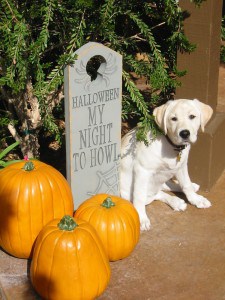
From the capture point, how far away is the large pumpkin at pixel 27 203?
3.75m

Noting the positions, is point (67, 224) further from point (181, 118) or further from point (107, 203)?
point (181, 118)

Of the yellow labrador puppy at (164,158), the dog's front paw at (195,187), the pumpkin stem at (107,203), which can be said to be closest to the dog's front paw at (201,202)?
the yellow labrador puppy at (164,158)

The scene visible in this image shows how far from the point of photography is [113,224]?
149 inches

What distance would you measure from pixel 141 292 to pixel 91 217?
25.8 inches

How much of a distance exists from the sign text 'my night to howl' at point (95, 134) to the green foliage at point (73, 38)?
0.76 feet

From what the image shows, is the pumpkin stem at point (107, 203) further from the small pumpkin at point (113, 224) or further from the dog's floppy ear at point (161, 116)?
the dog's floppy ear at point (161, 116)

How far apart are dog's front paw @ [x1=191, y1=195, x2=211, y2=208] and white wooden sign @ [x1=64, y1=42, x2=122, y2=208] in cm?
76

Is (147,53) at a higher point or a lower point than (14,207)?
higher

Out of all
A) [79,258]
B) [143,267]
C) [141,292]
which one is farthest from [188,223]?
[79,258]

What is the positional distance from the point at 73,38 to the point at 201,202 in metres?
1.88

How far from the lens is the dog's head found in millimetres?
4086

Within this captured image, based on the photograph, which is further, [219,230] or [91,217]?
[219,230]

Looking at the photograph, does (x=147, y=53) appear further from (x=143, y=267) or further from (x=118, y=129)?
(x=143, y=267)

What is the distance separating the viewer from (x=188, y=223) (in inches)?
176
